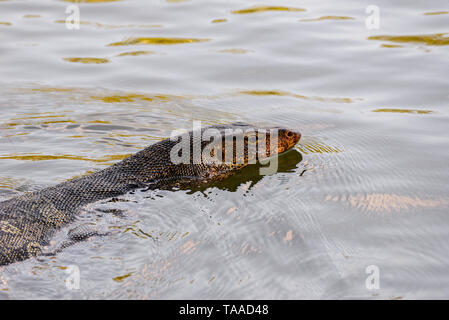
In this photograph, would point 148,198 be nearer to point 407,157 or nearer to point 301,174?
point 301,174

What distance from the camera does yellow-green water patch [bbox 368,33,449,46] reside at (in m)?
12.7

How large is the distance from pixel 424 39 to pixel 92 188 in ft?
27.5

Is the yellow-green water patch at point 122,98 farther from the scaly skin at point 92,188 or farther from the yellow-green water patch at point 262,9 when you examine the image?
the yellow-green water patch at point 262,9

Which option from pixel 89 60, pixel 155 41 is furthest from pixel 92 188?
pixel 155 41

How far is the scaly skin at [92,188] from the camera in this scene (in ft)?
20.5

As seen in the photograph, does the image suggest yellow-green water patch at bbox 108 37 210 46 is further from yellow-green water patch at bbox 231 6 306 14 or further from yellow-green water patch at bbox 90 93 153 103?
yellow-green water patch at bbox 90 93 153 103

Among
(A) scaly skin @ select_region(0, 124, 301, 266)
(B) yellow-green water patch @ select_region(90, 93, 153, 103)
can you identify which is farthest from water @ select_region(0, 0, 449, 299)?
(A) scaly skin @ select_region(0, 124, 301, 266)

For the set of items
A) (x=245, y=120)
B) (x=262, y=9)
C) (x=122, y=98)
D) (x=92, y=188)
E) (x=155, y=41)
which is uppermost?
(x=262, y=9)

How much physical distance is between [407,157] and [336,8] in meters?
7.14

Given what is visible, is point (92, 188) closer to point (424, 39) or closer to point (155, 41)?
point (155, 41)

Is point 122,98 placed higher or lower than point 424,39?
lower

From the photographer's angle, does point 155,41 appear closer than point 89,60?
Answer: No

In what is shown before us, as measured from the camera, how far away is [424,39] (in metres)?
12.8

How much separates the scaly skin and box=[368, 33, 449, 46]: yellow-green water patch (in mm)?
5287
